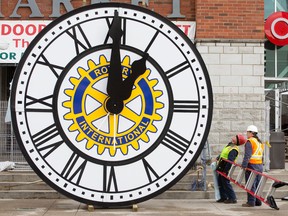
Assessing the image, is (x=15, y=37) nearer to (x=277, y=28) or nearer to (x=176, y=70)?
(x=176, y=70)

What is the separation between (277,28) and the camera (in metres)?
17.4

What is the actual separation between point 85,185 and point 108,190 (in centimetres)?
31

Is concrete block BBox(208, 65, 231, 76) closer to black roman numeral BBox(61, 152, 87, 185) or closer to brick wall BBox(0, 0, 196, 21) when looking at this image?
brick wall BBox(0, 0, 196, 21)

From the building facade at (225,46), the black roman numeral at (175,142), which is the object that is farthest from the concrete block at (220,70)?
the black roman numeral at (175,142)

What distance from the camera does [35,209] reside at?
28.6 ft

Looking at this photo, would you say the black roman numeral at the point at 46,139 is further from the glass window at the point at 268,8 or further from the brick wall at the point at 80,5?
the glass window at the point at 268,8

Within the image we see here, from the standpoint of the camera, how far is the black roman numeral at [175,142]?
7238mm

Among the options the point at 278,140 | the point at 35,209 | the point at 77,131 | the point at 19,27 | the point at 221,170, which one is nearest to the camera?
the point at 77,131

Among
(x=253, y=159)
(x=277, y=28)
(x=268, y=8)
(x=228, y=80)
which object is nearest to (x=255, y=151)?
(x=253, y=159)

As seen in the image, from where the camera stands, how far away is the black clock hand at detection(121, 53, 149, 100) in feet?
22.8

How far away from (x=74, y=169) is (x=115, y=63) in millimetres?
1469

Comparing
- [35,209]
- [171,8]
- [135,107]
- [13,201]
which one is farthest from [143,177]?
[171,8]

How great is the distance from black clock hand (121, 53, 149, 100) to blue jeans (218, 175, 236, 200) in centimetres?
327

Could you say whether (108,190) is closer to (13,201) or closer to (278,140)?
(13,201)
